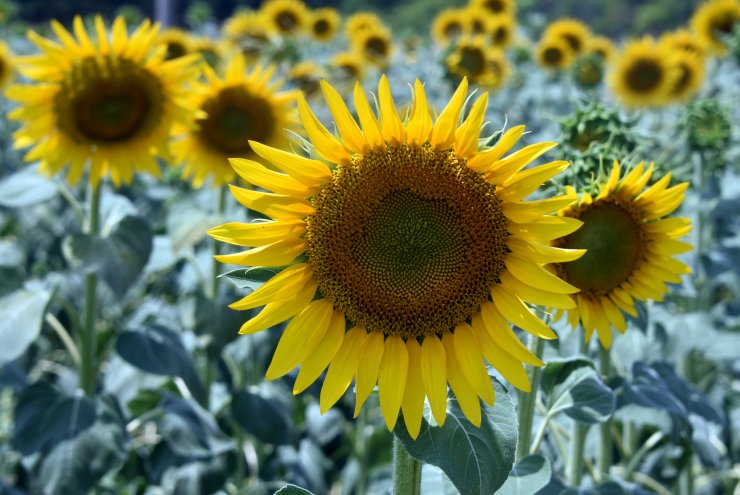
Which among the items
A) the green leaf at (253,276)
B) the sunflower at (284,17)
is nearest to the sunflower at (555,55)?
the sunflower at (284,17)

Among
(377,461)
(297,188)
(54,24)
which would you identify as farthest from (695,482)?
(54,24)

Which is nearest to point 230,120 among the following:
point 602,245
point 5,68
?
point 602,245

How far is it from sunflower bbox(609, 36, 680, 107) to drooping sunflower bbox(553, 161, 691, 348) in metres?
3.68

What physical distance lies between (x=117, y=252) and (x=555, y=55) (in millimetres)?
4520

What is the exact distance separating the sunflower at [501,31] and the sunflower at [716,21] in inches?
54.0

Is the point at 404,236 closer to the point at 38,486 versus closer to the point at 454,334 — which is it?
the point at 454,334

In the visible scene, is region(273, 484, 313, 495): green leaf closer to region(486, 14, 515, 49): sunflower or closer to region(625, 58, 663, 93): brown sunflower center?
region(625, 58, 663, 93): brown sunflower center

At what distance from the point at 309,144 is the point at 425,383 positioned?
1.36ft

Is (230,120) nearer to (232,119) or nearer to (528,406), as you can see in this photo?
(232,119)

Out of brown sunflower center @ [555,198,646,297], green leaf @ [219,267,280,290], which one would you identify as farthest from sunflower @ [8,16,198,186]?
brown sunflower center @ [555,198,646,297]

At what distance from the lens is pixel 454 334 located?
4.36 ft

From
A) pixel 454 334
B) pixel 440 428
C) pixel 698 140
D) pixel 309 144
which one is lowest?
pixel 440 428

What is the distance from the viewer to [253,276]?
1341 millimetres

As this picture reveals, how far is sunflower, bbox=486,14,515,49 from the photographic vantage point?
20.7ft
